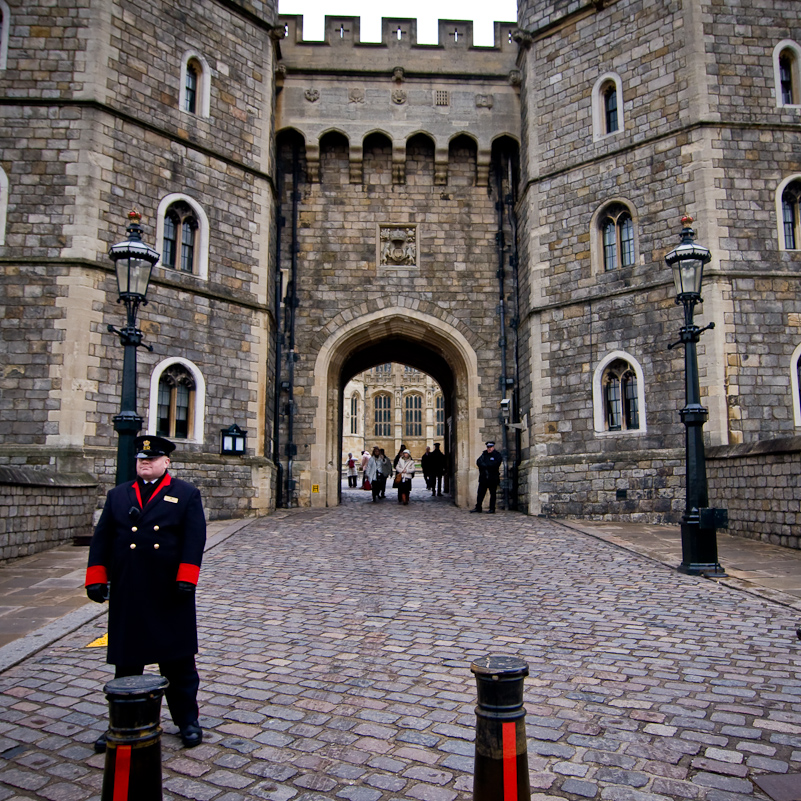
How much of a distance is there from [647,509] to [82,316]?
10103mm

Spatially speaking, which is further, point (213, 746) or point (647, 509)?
point (647, 509)

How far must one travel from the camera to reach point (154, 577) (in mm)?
3672

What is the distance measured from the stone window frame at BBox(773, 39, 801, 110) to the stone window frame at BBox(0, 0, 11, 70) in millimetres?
13625

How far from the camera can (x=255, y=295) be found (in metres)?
14.7

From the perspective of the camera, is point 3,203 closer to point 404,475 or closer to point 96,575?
point 404,475

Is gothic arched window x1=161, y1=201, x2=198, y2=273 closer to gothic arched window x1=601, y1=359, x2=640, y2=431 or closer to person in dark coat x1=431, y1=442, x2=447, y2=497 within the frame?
gothic arched window x1=601, y1=359, x2=640, y2=431

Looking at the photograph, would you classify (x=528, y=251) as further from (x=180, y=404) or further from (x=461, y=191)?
(x=180, y=404)

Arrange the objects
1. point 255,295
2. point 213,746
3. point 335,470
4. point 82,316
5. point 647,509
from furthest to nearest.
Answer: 1. point 335,470
2. point 255,295
3. point 647,509
4. point 82,316
5. point 213,746

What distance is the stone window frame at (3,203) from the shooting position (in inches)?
473

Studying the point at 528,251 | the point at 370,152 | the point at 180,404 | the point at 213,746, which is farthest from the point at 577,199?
the point at 213,746

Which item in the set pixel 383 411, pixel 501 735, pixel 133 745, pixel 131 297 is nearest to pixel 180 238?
pixel 131 297

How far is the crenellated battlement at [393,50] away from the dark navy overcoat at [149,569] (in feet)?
49.9

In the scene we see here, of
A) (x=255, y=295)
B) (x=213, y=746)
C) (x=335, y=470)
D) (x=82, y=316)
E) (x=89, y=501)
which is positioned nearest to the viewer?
(x=213, y=746)

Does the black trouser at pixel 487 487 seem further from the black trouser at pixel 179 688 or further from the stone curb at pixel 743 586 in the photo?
the black trouser at pixel 179 688
